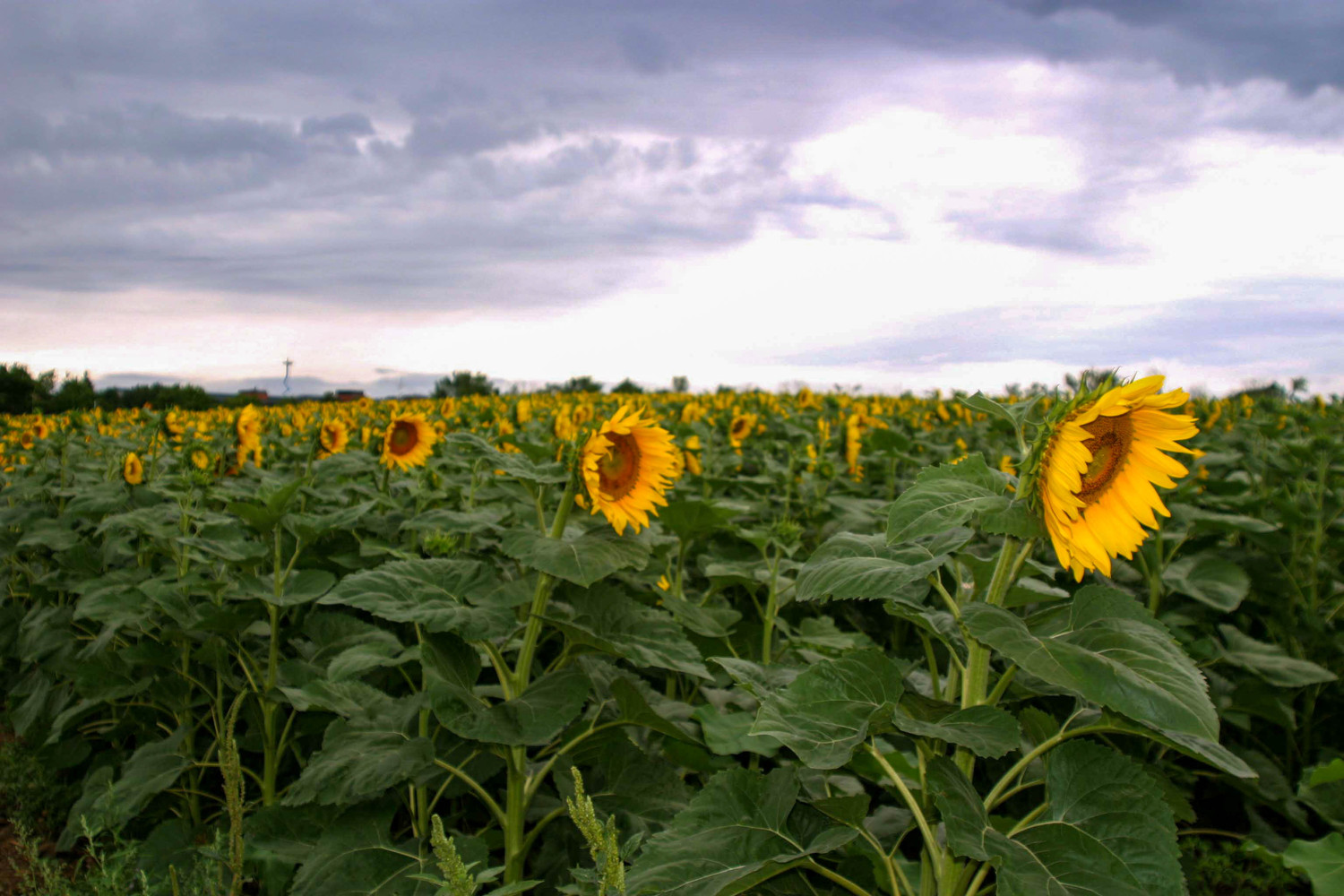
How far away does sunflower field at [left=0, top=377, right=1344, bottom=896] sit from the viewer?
61.8 inches

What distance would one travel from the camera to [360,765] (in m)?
2.32

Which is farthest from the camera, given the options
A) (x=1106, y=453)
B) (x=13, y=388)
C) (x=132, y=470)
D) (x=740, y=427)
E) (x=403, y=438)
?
(x=13, y=388)

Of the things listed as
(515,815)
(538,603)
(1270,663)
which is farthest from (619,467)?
(1270,663)

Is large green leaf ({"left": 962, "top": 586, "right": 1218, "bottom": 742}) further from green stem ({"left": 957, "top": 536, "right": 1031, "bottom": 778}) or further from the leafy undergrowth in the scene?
the leafy undergrowth

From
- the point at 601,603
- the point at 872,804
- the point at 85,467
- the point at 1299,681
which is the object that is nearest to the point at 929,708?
the point at 601,603

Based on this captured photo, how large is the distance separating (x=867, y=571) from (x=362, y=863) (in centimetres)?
167

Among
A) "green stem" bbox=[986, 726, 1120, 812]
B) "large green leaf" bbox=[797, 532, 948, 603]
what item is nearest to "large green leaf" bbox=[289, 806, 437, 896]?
"large green leaf" bbox=[797, 532, 948, 603]

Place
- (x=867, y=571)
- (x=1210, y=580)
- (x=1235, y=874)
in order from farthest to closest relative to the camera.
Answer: (x=1210, y=580), (x=1235, y=874), (x=867, y=571)

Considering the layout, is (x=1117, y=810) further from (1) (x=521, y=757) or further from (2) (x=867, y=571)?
(1) (x=521, y=757)

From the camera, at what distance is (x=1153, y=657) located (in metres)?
1.45

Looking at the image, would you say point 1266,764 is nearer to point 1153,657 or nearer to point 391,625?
point 1153,657

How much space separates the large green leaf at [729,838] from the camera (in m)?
1.56

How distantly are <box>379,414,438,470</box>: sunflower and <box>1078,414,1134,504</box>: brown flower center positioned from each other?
12.3 feet

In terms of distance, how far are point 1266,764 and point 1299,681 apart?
47 centimetres
